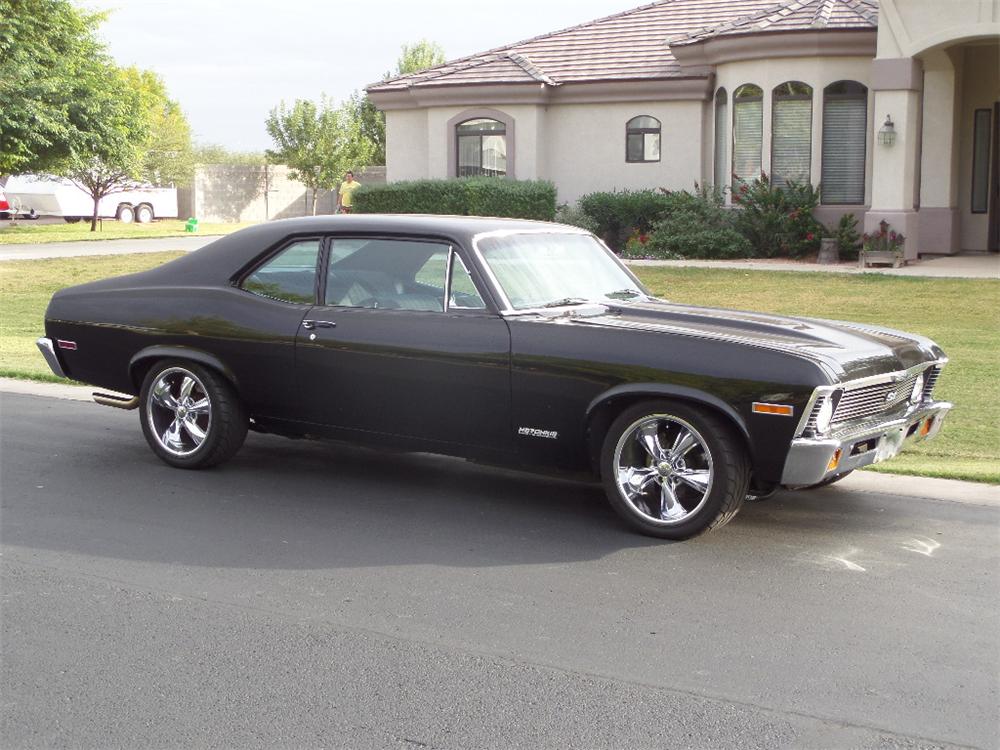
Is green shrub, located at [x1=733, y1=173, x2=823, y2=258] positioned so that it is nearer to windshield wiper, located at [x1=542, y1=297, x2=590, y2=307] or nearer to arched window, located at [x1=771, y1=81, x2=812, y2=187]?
arched window, located at [x1=771, y1=81, x2=812, y2=187]

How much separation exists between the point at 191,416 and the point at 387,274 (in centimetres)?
160

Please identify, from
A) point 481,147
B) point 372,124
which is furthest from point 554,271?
point 372,124

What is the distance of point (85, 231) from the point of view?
3909cm

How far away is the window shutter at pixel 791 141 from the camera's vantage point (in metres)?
23.2

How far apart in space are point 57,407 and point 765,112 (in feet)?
54.3

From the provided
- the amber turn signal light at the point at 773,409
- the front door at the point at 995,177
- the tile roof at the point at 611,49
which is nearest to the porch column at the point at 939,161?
the front door at the point at 995,177

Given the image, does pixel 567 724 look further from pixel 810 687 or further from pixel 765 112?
pixel 765 112

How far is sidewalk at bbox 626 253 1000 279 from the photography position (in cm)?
1962

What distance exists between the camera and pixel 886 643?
16.3ft

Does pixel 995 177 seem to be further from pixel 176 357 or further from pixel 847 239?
pixel 176 357

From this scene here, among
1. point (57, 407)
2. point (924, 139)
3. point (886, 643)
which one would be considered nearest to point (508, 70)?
point (924, 139)

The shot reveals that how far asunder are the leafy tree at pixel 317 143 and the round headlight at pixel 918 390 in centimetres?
4174

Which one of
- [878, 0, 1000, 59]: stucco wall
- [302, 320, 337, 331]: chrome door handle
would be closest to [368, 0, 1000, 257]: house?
[878, 0, 1000, 59]: stucco wall

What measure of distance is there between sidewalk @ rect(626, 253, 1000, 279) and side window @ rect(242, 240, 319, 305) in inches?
546
